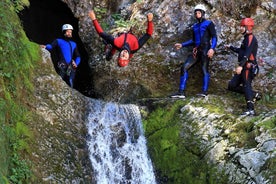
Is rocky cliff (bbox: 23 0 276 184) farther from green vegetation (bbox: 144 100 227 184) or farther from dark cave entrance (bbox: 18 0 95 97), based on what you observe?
dark cave entrance (bbox: 18 0 95 97)

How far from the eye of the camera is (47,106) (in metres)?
8.48

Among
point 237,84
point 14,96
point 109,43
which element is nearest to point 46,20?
point 109,43

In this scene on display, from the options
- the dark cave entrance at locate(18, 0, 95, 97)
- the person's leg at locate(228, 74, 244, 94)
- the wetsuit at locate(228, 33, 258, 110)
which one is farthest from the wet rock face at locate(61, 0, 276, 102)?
the wetsuit at locate(228, 33, 258, 110)

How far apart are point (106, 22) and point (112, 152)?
5829 mm

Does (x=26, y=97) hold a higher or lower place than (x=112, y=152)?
higher

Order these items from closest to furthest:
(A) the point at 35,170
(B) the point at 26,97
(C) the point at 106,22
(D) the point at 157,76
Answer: (A) the point at 35,170 < (B) the point at 26,97 < (D) the point at 157,76 < (C) the point at 106,22

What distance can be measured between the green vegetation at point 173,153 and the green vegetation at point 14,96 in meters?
2.82

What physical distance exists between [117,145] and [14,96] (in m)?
2.62

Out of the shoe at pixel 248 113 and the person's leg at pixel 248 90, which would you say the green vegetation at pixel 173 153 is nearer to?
the shoe at pixel 248 113

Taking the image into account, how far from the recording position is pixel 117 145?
9.02m

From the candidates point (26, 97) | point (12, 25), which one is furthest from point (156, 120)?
point (12, 25)

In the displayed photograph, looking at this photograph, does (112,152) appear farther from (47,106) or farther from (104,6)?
(104,6)

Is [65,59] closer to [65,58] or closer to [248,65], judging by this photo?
[65,58]

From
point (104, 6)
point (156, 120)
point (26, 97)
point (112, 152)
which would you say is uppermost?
point (104, 6)
